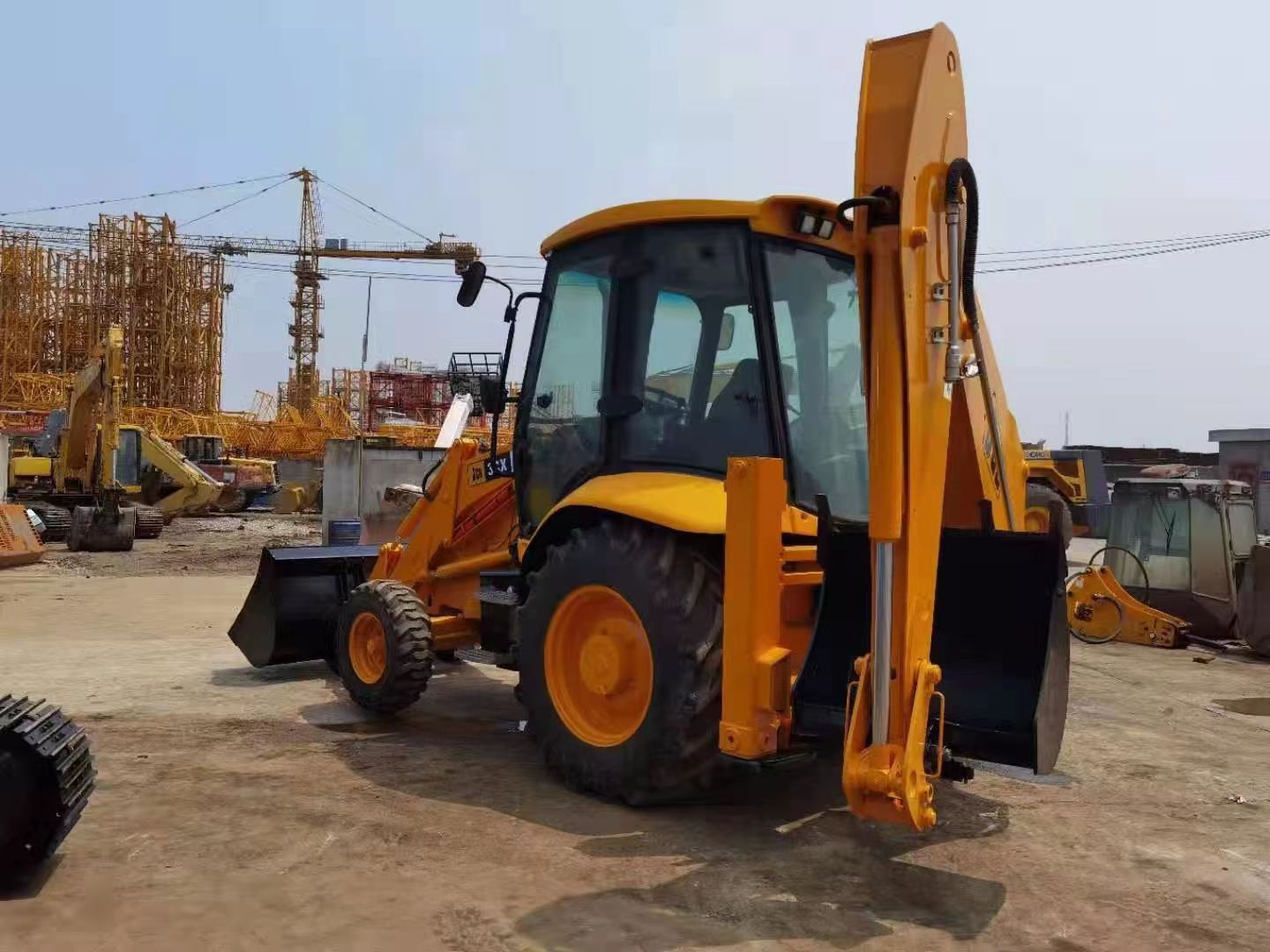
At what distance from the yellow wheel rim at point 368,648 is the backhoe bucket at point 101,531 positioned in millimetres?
14046

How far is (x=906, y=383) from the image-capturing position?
3.37 metres

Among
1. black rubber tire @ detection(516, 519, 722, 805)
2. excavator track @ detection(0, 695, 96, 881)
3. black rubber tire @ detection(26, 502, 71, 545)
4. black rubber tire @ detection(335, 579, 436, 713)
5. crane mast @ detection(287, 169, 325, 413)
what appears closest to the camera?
excavator track @ detection(0, 695, 96, 881)

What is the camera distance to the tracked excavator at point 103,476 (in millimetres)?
18188

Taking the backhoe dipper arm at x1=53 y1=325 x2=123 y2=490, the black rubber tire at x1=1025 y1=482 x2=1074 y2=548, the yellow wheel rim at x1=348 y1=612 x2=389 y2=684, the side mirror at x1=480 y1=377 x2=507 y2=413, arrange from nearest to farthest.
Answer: the side mirror at x1=480 y1=377 x2=507 y2=413 < the yellow wheel rim at x1=348 y1=612 x2=389 y2=684 < the black rubber tire at x1=1025 y1=482 x2=1074 y2=548 < the backhoe dipper arm at x1=53 y1=325 x2=123 y2=490

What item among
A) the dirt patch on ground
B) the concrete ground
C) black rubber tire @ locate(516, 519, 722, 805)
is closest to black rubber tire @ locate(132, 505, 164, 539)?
the dirt patch on ground

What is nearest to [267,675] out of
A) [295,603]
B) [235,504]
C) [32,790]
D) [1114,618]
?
[295,603]

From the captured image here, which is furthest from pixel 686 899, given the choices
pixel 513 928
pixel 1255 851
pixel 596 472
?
pixel 1255 851

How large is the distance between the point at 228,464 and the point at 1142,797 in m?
27.4

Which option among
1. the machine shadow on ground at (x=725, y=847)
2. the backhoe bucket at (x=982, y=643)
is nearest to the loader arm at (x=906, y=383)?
the backhoe bucket at (x=982, y=643)

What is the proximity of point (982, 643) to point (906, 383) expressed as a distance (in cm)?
100

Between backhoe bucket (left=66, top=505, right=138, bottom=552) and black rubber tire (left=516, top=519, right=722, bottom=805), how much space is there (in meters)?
16.1

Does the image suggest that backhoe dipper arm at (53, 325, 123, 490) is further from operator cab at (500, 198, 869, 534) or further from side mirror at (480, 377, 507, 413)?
operator cab at (500, 198, 869, 534)

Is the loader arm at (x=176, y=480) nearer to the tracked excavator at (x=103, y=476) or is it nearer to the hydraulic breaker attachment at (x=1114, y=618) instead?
the tracked excavator at (x=103, y=476)

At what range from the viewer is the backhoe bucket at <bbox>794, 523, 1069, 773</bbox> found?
3.45 meters
